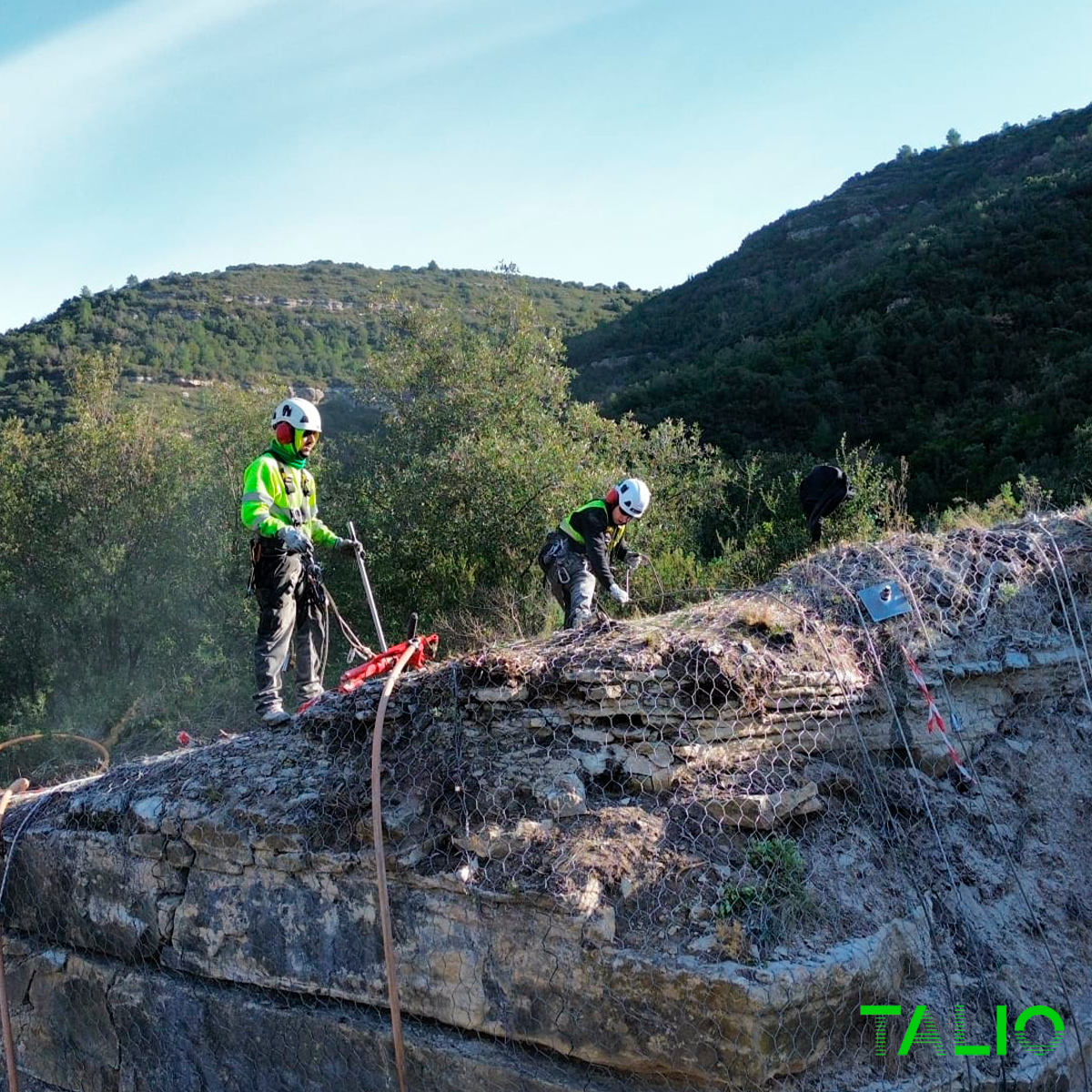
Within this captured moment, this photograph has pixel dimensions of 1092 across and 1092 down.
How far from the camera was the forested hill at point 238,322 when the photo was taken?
1323 inches

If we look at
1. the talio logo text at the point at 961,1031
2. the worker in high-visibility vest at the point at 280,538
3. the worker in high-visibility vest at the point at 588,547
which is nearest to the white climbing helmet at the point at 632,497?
the worker in high-visibility vest at the point at 588,547

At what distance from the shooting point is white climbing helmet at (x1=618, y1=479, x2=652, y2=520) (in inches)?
299

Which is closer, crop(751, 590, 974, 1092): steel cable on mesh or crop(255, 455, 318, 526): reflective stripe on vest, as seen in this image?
crop(751, 590, 974, 1092): steel cable on mesh

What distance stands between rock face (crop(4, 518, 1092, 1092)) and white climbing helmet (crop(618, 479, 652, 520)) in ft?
5.59

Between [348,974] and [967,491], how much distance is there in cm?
1262

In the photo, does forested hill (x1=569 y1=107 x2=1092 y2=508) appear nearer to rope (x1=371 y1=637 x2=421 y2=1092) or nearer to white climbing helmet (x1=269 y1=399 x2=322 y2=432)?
white climbing helmet (x1=269 y1=399 x2=322 y2=432)

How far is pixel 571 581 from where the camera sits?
7.71 m

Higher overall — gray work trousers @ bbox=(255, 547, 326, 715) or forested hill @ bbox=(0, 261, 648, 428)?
forested hill @ bbox=(0, 261, 648, 428)

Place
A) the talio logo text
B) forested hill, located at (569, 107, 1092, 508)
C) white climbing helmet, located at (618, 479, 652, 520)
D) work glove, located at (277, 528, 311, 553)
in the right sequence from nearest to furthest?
1. the talio logo text
2. work glove, located at (277, 528, 311, 553)
3. white climbing helmet, located at (618, 479, 652, 520)
4. forested hill, located at (569, 107, 1092, 508)

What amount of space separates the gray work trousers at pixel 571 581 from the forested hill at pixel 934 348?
6447mm

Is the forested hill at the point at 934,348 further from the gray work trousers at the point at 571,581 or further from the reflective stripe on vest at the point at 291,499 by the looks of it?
the reflective stripe on vest at the point at 291,499

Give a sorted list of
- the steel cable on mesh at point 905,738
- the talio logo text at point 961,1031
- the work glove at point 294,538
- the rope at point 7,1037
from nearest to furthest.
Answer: the talio logo text at point 961,1031, the steel cable on mesh at point 905,738, the rope at point 7,1037, the work glove at point 294,538

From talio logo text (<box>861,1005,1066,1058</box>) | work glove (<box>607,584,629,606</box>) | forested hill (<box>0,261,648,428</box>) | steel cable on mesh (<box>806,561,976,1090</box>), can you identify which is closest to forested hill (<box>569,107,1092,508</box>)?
work glove (<box>607,584,629,606</box>)

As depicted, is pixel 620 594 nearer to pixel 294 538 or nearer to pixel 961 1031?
pixel 294 538
